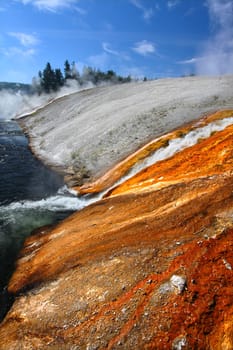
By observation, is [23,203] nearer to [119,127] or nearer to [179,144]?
[179,144]

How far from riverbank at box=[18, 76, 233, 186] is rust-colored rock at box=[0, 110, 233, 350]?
39.4ft

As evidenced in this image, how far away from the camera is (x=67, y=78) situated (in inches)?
3984

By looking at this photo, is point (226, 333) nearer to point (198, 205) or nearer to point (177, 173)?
point (198, 205)

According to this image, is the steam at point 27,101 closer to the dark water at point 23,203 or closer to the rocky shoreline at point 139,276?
the dark water at point 23,203

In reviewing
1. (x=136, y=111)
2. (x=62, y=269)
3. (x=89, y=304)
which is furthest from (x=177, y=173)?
(x=136, y=111)

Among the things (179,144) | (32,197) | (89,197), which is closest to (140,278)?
(89,197)

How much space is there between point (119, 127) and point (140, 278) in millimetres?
24443

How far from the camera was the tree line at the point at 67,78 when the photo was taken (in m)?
94.1

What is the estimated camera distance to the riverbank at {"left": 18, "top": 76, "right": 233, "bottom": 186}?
88.1ft

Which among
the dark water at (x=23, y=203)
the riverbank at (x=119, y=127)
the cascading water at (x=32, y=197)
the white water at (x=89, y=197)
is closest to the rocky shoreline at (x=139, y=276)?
the dark water at (x=23, y=203)

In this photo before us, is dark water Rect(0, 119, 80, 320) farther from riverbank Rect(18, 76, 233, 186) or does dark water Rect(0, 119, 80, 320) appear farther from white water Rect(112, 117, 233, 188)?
white water Rect(112, 117, 233, 188)

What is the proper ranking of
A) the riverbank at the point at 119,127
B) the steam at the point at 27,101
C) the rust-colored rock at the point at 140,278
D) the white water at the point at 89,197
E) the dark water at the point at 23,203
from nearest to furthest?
1. the rust-colored rock at the point at 140,278
2. the dark water at the point at 23,203
3. the white water at the point at 89,197
4. the riverbank at the point at 119,127
5. the steam at the point at 27,101

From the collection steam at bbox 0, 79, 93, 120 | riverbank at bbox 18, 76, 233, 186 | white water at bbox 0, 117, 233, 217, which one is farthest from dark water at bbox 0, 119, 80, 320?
steam at bbox 0, 79, 93, 120

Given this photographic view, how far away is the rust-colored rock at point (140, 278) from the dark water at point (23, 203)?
0.89 metres
